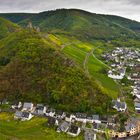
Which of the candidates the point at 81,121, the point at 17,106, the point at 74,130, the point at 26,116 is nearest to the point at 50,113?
the point at 26,116

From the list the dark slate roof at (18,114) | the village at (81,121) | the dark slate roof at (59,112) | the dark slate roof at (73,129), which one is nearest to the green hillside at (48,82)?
the dark slate roof at (59,112)

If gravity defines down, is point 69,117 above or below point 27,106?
below

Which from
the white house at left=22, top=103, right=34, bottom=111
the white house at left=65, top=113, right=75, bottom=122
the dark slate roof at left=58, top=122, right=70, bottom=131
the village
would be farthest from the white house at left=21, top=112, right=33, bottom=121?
the dark slate roof at left=58, top=122, right=70, bottom=131

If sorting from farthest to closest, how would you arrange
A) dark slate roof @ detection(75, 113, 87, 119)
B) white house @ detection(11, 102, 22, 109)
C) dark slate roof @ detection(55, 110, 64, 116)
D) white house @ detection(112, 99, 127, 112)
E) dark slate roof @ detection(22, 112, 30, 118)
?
white house @ detection(112, 99, 127, 112) → white house @ detection(11, 102, 22, 109) → dark slate roof @ detection(55, 110, 64, 116) → dark slate roof @ detection(75, 113, 87, 119) → dark slate roof @ detection(22, 112, 30, 118)

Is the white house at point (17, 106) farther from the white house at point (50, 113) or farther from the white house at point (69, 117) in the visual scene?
the white house at point (69, 117)

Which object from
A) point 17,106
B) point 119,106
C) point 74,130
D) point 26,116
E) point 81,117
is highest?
point 119,106

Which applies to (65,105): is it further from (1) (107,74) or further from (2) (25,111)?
(1) (107,74)

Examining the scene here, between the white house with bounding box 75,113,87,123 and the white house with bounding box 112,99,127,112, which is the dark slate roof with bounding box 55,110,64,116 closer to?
the white house with bounding box 75,113,87,123

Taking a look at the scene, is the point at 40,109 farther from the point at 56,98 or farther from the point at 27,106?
the point at 56,98
